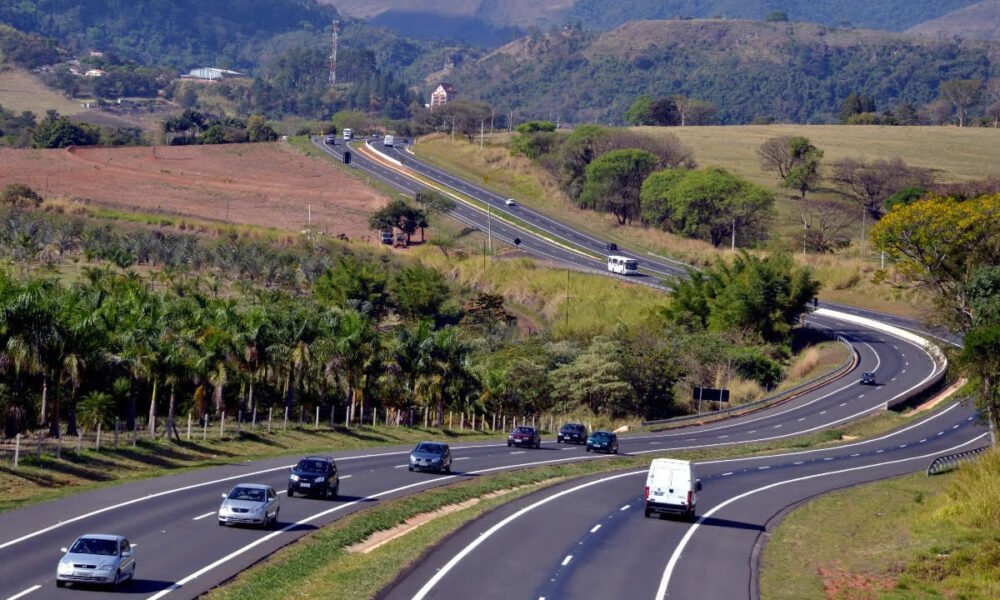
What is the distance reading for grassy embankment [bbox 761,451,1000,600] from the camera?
31.5m

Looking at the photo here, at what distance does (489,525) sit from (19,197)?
109902mm

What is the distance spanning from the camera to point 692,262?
428ft

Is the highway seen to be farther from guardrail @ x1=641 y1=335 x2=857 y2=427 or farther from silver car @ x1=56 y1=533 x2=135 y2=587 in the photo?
guardrail @ x1=641 y1=335 x2=857 y2=427

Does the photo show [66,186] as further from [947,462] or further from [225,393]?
[947,462]

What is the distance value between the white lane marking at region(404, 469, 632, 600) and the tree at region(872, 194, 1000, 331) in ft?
152

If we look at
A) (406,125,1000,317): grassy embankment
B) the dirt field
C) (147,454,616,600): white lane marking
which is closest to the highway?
(147,454,616,600): white lane marking

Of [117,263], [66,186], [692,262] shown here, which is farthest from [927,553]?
[66,186]

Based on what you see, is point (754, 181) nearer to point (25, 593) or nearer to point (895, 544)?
point (895, 544)

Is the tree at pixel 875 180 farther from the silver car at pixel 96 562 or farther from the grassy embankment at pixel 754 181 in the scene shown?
the silver car at pixel 96 562

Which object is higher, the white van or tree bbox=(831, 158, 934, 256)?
tree bbox=(831, 158, 934, 256)

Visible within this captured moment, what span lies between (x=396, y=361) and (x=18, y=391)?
23.9 metres

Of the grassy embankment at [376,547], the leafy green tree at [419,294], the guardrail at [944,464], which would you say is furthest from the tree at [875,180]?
the grassy embankment at [376,547]

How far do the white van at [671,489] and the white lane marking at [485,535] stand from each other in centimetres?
402

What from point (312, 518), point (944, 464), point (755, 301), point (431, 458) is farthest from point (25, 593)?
point (755, 301)
